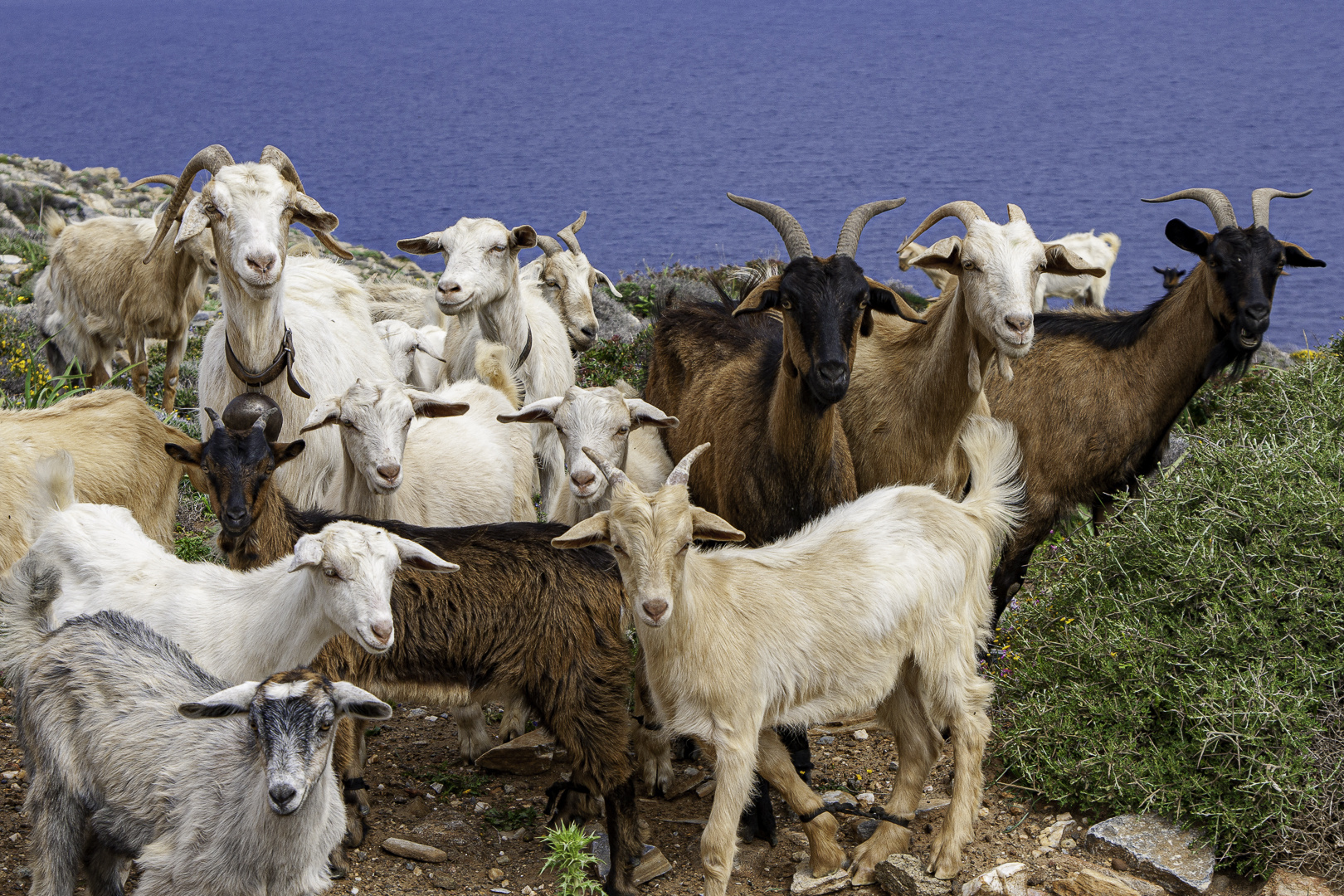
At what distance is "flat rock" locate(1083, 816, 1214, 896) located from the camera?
4.47 meters

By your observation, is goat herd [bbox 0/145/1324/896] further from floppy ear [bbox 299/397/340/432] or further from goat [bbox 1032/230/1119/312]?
goat [bbox 1032/230/1119/312]

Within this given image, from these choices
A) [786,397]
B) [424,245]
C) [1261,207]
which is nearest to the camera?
[786,397]

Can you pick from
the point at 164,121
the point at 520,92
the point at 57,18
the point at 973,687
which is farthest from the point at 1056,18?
the point at 57,18

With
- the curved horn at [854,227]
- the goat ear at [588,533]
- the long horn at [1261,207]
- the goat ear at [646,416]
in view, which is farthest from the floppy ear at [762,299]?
the long horn at [1261,207]

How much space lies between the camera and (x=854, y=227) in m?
5.52

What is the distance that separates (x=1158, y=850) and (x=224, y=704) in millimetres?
3504

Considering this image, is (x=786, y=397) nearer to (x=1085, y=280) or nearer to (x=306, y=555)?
(x=306, y=555)

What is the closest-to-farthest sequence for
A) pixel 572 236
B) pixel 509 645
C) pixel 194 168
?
1. pixel 509 645
2. pixel 194 168
3. pixel 572 236

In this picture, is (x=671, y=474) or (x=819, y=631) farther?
(x=819, y=631)

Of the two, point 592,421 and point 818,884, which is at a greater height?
point 592,421

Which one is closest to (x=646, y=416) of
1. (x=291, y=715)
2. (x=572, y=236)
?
(x=291, y=715)

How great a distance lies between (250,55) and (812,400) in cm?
8511

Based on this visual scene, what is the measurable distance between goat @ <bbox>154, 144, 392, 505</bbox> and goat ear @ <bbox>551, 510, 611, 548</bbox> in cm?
198

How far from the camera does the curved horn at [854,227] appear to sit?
17.7 ft
